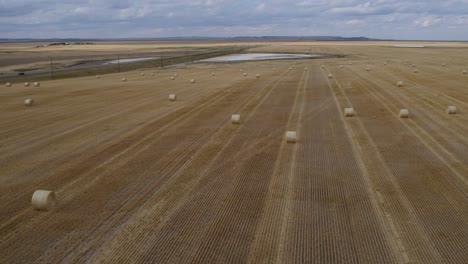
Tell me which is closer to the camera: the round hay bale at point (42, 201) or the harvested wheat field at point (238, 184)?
the harvested wheat field at point (238, 184)

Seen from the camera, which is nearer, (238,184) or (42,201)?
(42,201)

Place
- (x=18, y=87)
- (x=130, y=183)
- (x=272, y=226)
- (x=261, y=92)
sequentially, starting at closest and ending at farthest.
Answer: (x=272, y=226) < (x=130, y=183) < (x=261, y=92) < (x=18, y=87)

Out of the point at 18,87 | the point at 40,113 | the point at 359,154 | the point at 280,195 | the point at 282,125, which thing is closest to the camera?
the point at 280,195

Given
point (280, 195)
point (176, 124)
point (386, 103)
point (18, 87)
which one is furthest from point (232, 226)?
point (18, 87)

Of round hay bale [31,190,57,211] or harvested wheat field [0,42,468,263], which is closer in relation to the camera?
harvested wheat field [0,42,468,263]

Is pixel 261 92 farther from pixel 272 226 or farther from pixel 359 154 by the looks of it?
pixel 272 226

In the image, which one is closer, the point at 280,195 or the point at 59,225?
the point at 59,225

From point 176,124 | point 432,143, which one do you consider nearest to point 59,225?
point 176,124

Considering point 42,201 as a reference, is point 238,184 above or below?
below
